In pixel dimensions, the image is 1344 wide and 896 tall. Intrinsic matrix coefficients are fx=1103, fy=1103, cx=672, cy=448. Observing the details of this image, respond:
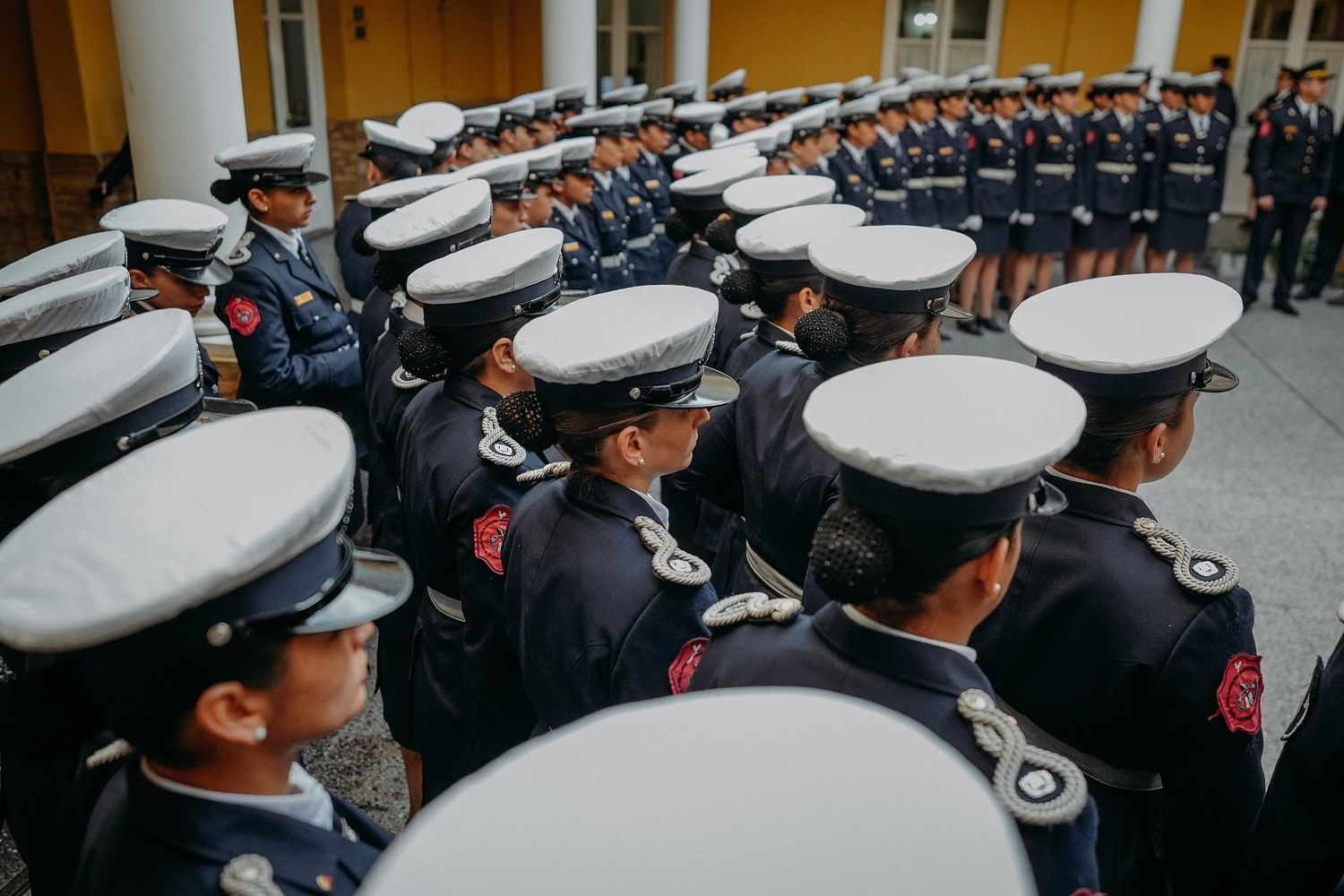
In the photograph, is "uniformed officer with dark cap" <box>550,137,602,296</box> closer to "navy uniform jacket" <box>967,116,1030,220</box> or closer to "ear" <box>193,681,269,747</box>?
"navy uniform jacket" <box>967,116,1030,220</box>

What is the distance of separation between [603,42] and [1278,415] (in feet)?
34.3

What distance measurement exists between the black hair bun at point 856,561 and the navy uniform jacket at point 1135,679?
536 mm

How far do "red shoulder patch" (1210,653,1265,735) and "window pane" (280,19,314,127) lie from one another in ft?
32.7

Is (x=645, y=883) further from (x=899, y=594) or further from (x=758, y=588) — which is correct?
(x=758, y=588)

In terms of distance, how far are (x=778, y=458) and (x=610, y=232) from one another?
3965mm

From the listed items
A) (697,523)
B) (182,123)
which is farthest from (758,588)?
(182,123)

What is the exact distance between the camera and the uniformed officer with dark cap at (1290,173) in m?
8.38

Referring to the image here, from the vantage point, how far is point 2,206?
23.4ft

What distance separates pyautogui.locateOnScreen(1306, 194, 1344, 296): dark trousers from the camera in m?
8.81

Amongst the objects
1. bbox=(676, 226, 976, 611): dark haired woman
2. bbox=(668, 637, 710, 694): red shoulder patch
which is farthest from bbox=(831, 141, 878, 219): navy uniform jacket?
bbox=(668, 637, 710, 694): red shoulder patch

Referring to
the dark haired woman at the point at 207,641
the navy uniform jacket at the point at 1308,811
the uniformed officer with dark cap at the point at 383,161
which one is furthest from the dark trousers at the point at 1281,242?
the dark haired woman at the point at 207,641

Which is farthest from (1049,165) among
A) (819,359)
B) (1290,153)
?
(819,359)

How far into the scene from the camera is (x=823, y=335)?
7.74 ft

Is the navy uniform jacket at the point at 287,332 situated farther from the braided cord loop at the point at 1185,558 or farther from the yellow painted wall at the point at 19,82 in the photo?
the yellow painted wall at the point at 19,82
